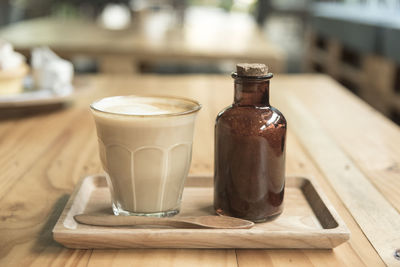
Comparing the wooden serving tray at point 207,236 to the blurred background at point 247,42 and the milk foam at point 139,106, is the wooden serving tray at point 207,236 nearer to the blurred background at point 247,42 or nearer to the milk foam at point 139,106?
the milk foam at point 139,106

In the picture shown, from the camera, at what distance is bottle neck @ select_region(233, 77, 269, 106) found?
1.66 ft

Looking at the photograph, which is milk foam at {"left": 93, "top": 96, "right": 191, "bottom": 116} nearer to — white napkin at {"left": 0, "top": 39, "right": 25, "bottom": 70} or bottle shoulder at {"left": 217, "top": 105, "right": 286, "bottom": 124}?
bottle shoulder at {"left": 217, "top": 105, "right": 286, "bottom": 124}

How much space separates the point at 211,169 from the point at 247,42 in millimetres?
1858

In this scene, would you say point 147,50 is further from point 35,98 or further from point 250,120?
point 250,120

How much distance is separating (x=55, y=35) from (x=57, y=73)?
1.63m

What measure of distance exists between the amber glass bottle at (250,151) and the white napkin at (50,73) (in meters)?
0.69

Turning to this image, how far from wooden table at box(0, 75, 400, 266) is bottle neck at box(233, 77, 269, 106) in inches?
5.8

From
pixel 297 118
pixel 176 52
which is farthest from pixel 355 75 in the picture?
pixel 297 118

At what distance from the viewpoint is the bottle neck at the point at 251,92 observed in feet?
1.66

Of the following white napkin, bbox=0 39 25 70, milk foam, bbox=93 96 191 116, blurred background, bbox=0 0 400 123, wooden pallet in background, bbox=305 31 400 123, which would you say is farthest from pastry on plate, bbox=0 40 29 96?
wooden pallet in background, bbox=305 31 400 123

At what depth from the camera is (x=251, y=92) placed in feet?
1.68

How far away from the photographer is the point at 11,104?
102cm

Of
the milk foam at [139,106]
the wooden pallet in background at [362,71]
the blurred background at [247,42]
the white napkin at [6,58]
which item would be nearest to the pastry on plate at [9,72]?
the white napkin at [6,58]

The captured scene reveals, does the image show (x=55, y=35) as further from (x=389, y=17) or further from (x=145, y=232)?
(x=145, y=232)
